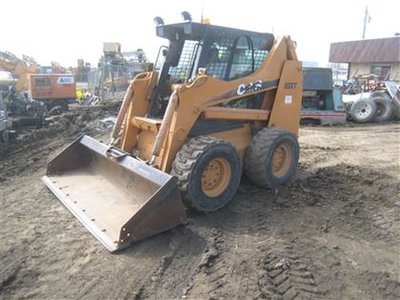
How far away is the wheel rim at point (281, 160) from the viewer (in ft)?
20.6

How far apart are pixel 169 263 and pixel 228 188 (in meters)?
1.54

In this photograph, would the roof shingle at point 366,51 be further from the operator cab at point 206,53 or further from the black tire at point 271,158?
the operator cab at point 206,53

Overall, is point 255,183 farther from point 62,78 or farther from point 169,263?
point 62,78

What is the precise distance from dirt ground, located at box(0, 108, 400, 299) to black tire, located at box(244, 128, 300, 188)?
8.5 inches

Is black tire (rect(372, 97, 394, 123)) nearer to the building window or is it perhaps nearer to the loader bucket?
the loader bucket

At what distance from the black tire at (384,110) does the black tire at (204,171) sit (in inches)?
465

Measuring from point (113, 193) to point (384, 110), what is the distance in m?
13.0

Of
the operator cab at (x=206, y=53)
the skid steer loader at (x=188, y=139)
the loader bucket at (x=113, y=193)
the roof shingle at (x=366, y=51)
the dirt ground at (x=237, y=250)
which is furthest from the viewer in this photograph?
the roof shingle at (x=366, y=51)

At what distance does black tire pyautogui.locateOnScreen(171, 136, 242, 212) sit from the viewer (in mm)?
4797

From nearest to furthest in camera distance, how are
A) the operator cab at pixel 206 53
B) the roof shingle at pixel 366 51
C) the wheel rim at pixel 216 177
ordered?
the wheel rim at pixel 216 177
the operator cab at pixel 206 53
the roof shingle at pixel 366 51

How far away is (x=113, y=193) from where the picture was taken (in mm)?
5438

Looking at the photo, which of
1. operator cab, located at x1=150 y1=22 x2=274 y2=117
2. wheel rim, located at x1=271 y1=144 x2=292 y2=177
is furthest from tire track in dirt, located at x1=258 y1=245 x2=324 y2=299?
operator cab, located at x1=150 y1=22 x2=274 y2=117

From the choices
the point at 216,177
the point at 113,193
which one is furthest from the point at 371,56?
the point at 113,193

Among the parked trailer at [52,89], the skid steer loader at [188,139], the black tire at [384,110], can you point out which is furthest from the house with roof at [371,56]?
the skid steer loader at [188,139]
